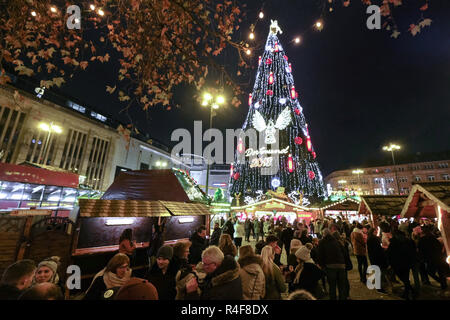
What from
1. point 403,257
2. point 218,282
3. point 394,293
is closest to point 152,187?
point 218,282

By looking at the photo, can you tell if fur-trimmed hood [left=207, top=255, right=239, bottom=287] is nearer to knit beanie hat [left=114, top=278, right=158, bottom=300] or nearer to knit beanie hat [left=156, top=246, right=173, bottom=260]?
knit beanie hat [left=114, top=278, right=158, bottom=300]

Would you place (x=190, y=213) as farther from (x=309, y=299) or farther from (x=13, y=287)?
(x=309, y=299)

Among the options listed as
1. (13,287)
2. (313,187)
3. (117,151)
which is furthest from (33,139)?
(313,187)

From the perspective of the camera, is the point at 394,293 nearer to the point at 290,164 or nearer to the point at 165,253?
the point at 165,253

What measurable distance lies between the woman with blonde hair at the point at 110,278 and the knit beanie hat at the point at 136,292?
0.73m

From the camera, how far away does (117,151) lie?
149ft

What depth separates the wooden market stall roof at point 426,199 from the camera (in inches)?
189

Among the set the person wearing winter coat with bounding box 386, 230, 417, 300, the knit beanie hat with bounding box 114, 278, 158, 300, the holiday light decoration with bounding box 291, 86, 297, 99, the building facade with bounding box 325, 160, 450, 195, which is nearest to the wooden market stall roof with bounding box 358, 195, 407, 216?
the person wearing winter coat with bounding box 386, 230, 417, 300

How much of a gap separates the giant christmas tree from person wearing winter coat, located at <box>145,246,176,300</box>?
116 feet

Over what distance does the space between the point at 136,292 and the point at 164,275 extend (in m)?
1.20

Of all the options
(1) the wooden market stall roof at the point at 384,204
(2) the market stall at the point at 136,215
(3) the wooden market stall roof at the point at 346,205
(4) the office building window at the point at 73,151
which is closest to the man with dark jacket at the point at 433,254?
(1) the wooden market stall roof at the point at 384,204

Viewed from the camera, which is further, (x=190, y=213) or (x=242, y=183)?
→ (x=242, y=183)

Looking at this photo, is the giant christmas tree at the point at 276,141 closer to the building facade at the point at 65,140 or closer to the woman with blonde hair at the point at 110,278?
the building facade at the point at 65,140
